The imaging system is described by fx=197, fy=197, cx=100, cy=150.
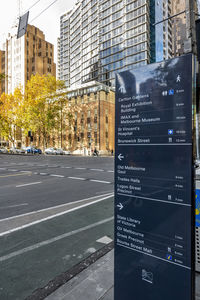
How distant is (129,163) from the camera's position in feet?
5.97

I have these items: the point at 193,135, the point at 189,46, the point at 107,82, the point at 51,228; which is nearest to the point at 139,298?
the point at 193,135

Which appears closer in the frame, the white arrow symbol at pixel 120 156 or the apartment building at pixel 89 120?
the white arrow symbol at pixel 120 156

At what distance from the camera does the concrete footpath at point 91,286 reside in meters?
2.20

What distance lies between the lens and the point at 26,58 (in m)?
79.3

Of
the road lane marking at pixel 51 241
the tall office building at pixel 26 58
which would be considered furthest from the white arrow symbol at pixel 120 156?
the tall office building at pixel 26 58

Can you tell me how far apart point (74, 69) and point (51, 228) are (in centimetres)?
8395

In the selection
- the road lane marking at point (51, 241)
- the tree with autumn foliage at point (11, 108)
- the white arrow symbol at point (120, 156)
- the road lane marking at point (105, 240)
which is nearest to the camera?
the white arrow symbol at point (120, 156)

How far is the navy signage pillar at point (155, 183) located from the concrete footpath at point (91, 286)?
461 millimetres

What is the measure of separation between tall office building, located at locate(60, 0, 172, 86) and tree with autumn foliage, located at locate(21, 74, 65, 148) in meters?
22.6

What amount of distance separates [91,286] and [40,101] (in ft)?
145

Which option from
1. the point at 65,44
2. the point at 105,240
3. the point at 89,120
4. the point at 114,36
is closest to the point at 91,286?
the point at 105,240

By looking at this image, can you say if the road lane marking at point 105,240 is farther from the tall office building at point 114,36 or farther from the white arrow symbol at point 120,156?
the tall office building at point 114,36

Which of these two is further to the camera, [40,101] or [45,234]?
[40,101]

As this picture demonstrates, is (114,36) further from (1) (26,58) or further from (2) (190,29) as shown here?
(2) (190,29)
